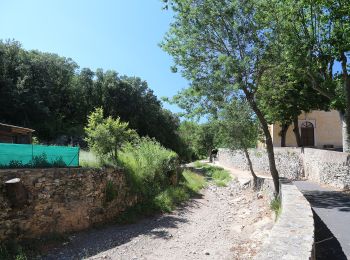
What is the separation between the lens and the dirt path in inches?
526

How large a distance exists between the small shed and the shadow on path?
64.5 feet

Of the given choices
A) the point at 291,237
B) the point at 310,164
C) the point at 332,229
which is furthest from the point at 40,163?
the point at 310,164

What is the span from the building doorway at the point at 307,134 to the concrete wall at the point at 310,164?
8.87 metres

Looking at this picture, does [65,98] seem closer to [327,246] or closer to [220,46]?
[220,46]

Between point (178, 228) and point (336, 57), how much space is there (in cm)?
1299

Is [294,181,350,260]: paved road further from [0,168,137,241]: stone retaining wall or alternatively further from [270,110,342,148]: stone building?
[270,110,342,148]: stone building

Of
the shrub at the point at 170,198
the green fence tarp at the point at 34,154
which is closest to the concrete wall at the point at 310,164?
the shrub at the point at 170,198

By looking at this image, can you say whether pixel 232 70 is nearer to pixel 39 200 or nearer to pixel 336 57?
pixel 336 57

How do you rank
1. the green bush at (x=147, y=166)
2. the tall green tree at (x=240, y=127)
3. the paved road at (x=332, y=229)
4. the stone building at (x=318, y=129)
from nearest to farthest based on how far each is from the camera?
the paved road at (x=332, y=229), the green bush at (x=147, y=166), the tall green tree at (x=240, y=127), the stone building at (x=318, y=129)

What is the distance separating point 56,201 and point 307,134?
3867cm

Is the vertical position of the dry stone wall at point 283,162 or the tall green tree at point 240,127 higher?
the tall green tree at point 240,127

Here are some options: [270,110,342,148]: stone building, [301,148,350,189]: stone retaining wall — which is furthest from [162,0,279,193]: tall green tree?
[270,110,342,148]: stone building

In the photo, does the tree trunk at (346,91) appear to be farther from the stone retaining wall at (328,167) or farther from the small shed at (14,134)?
the small shed at (14,134)

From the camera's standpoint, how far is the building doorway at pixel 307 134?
153ft
